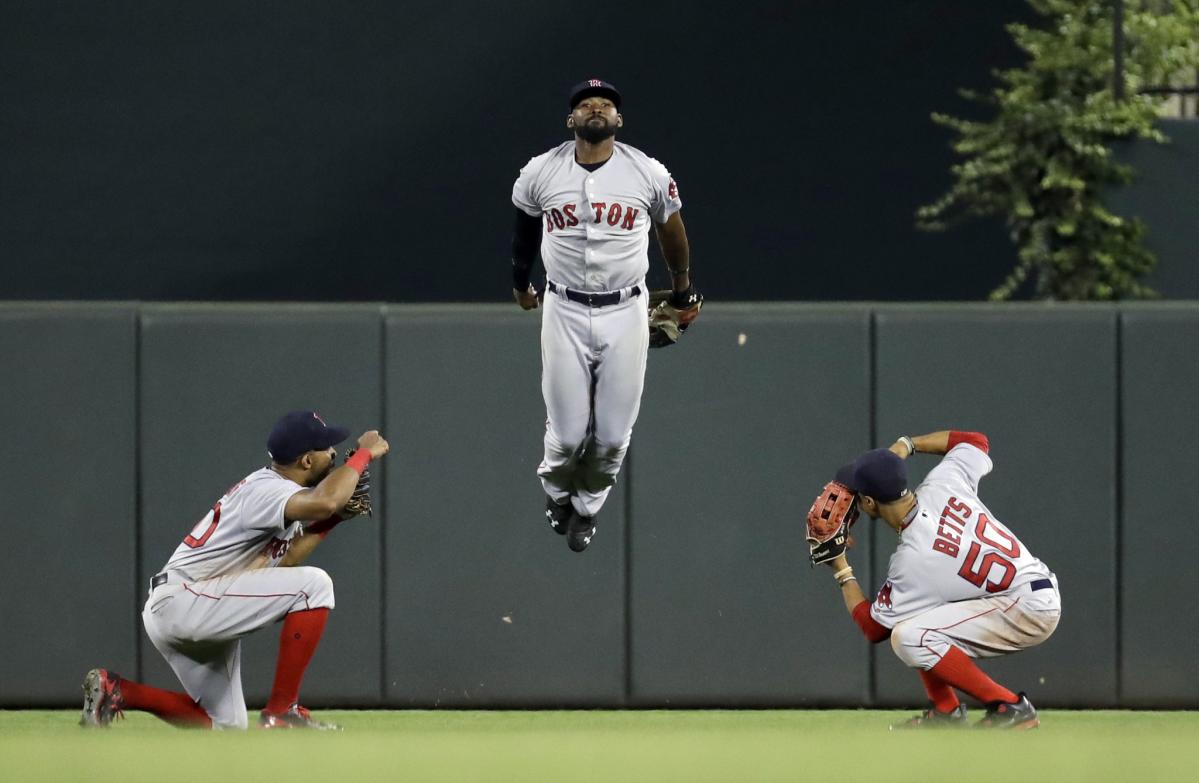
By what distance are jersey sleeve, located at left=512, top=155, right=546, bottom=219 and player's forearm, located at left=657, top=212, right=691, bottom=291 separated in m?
0.39

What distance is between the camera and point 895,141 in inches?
414

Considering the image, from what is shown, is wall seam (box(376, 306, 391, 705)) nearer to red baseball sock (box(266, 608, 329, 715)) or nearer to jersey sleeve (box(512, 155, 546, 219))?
red baseball sock (box(266, 608, 329, 715))

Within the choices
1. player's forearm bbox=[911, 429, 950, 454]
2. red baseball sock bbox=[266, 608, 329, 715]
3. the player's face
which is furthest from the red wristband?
player's forearm bbox=[911, 429, 950, 454]

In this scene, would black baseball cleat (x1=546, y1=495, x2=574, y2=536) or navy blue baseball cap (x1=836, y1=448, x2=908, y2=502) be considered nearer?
black baseball cleat (x1=546, y1=495, x2=574, y2=536)

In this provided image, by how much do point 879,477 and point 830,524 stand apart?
0.83 ft

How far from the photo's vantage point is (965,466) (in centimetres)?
681

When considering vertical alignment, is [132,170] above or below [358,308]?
above

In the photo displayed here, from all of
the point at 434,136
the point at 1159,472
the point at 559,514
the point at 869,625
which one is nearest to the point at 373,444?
the point at 559,514

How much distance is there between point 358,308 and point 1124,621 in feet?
11.8

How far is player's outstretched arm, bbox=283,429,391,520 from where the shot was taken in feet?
19.5

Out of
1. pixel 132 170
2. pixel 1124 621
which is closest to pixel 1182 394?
pixel 1124 621

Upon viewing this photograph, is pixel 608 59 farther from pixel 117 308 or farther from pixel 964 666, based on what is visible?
pixel 964 666

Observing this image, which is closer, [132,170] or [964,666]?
[964,666]

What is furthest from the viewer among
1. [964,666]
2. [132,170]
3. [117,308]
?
[132,170]
